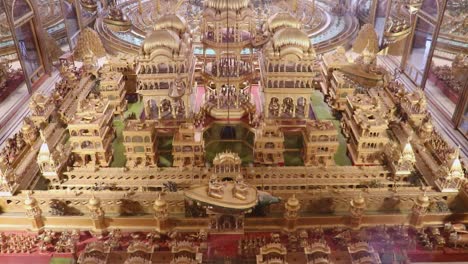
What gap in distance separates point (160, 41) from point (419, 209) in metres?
6.74

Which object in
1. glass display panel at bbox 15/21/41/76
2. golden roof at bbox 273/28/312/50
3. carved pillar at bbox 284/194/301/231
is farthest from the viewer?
glass display panel at bbox 15/21/41/76

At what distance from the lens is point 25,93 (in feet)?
42.9

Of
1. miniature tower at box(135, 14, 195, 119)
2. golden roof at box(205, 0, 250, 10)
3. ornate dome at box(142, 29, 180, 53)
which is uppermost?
golden roof at box(205, 0, 250, 10)

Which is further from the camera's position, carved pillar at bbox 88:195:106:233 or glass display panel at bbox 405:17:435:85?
glass display panel at bbox 405:17:435:85

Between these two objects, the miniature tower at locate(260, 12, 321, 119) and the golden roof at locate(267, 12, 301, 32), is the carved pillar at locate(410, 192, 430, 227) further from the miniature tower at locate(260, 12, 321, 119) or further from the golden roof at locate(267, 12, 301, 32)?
the golden roof at locate(267, 12, 301, 32)

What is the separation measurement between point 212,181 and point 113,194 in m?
2.29

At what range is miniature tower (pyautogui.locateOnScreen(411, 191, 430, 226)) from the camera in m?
7.66

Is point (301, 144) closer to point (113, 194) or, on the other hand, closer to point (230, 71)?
point (230, 71)

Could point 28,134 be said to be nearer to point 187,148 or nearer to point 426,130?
point 187,148

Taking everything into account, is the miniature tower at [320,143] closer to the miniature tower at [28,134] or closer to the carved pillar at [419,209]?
the carved pillar at [419,209]

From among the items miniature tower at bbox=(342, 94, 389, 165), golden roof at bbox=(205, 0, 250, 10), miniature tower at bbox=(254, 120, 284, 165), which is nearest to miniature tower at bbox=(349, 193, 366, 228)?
miniature tower at bbox=(342, 94, 389, 165)

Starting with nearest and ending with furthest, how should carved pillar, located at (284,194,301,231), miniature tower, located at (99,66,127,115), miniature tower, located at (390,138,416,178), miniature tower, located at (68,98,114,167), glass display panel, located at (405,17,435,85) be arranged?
carved pillar, located at (284,194,301,231), miniature tower, located at (390,138,416,178), miniature tower, located at (68,98,114,167), miniature tower, located at (99,66,127,115), glass display panel, located at (405,17,435,85)

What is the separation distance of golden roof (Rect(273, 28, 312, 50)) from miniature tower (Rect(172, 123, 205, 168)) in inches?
115

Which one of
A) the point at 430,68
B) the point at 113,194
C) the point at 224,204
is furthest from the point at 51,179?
the point at 430,68
